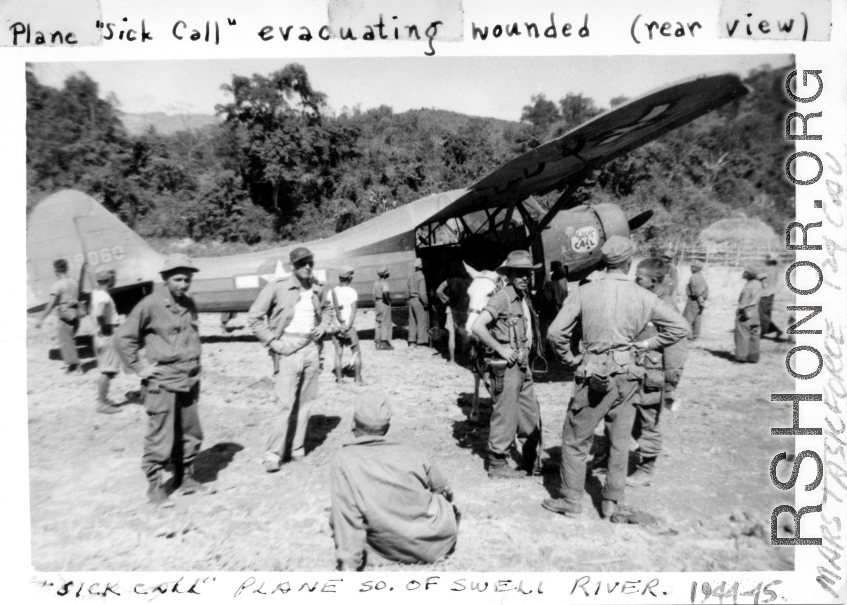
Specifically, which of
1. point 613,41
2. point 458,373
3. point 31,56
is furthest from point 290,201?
point 613,41

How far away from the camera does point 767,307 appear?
30.2 ft

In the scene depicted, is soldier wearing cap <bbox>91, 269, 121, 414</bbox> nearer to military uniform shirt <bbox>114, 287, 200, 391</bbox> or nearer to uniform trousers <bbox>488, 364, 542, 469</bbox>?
military uniform shirt <bbox>114, 287, 200, 391</bbox>

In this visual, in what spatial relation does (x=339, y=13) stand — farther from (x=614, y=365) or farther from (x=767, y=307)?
(x=767, y=307)

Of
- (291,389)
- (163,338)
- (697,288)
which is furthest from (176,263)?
(697,288)

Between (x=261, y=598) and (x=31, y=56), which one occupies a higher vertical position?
(x=31, y=56)

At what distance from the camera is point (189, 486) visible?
399 cm

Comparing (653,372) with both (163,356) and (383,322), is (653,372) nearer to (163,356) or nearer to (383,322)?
(163,356)

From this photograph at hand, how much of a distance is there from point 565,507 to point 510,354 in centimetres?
120

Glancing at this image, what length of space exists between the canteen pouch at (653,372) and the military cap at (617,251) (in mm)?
1178

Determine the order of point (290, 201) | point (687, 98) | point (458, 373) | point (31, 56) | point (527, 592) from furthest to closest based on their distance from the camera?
point (290, 201), point (458, 373), point (687, 98), point (31, 56), point (527, 592)

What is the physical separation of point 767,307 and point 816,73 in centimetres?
710

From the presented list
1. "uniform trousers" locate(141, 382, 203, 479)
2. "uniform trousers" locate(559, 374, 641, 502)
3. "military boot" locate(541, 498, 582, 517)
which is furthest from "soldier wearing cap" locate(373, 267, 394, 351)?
"uniform trousers" locate(559, 374, 641, 502)

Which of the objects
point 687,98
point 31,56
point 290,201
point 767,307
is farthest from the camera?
point 290,201
